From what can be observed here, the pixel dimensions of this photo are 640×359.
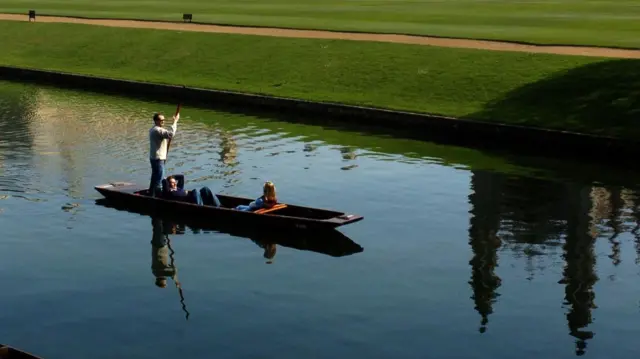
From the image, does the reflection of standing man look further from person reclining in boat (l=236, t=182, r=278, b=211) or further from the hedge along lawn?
the hedge along lawn

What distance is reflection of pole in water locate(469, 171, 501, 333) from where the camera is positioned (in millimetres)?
22938

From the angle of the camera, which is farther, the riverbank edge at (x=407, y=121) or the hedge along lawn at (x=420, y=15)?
the hedge along lawn at (x=420, y=15)

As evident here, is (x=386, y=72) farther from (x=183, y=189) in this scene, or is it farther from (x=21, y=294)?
(x=21, y=294)

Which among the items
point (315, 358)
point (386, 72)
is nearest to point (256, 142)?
point (386, 72)

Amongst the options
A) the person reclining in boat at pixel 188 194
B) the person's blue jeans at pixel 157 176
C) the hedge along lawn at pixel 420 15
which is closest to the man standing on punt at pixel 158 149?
the person's blue jeans at pixel 157 176

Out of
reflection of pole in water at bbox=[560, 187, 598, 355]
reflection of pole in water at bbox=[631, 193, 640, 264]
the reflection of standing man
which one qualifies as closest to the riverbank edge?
reflection of pole in water at bbox=[631, 193, 640, 264]

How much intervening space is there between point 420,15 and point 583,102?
1134 inches

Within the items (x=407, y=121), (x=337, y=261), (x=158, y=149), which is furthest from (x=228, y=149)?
(x=337, y=261)

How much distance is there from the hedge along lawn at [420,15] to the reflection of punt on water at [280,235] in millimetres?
29238

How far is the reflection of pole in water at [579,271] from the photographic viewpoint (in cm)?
2139

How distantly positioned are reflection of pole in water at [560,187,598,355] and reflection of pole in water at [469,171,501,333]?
1614mm

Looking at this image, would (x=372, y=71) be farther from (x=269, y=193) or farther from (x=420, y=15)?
(x=269, y=193)

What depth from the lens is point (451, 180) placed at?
34688mm

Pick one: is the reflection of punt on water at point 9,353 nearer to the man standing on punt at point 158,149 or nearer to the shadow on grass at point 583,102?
the man standing on punt at point 158,149
